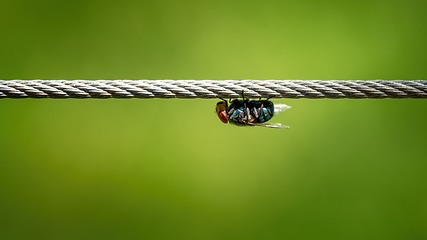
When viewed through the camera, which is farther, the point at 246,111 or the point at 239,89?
the point at 246,111

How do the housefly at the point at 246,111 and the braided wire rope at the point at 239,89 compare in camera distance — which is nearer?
the braided wire rope at the point at 239,89

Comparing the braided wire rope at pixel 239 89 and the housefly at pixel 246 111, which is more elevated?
the housefly at pixel 246 111

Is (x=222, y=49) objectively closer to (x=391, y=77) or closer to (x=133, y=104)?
(x=133, y=104)

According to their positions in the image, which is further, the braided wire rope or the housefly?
the housefly

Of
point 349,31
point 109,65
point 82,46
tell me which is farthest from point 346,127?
point 82,46
